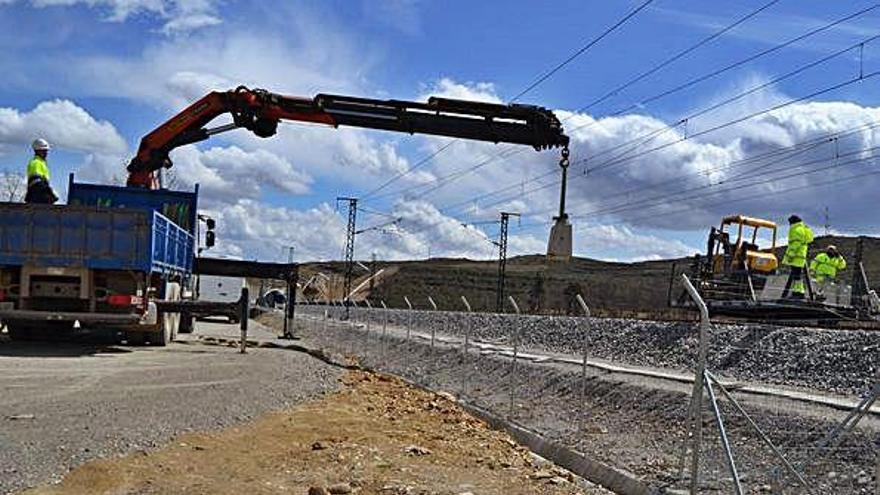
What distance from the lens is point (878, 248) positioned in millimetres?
72438

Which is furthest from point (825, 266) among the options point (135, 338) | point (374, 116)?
point (135, 338)

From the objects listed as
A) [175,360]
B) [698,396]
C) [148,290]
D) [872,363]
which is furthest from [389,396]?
[698,396]

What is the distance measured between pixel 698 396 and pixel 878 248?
72.0m

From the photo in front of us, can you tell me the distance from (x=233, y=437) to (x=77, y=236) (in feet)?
31.1

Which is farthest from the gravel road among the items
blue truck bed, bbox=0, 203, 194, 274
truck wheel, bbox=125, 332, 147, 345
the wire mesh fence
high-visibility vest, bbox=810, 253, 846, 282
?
high-visibility vest, bbox=810, 253, 846, 282

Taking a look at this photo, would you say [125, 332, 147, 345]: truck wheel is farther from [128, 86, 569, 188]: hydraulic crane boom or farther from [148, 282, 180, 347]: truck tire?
[128, 86, 569, 188]: hydraulic crane boom

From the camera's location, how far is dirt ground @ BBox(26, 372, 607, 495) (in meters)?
8.13

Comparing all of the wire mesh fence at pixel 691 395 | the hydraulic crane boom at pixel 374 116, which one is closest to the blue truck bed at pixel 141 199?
→ the hydraulic crane boom at pixel 374 116

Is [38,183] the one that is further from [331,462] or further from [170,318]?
[331,462]

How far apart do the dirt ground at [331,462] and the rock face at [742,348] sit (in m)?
2.27

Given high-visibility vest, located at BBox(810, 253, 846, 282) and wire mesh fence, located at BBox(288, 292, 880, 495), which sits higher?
high-visibility vest, located at BBox(810, 253, 846, 282)

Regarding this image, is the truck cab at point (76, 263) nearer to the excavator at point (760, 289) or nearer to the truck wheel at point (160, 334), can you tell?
the truck wheel at point (160, 334)

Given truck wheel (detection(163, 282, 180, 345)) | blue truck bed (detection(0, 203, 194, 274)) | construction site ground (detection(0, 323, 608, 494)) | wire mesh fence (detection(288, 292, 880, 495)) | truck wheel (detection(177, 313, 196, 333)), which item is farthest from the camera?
truck wheel (detection(177, 313, 196, 333))

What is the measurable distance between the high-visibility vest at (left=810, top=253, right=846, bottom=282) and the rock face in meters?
4.88
